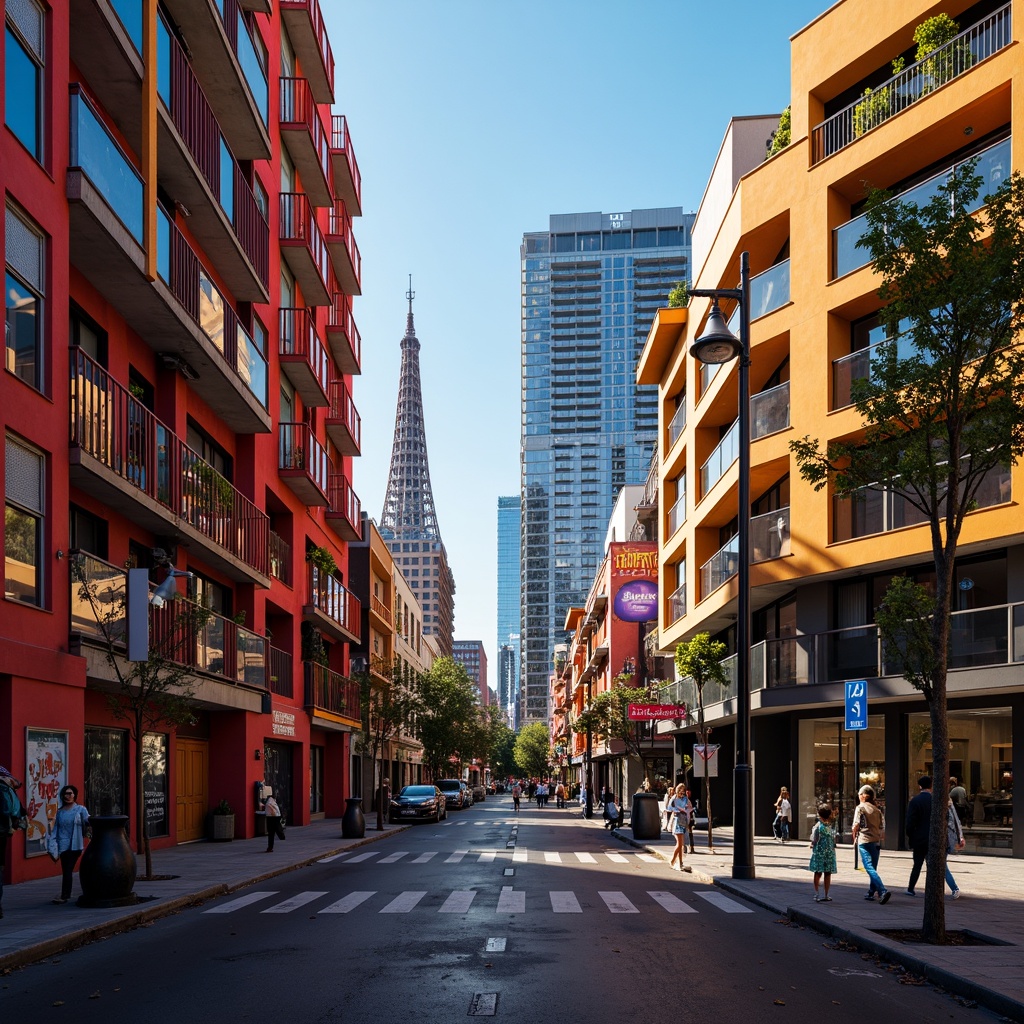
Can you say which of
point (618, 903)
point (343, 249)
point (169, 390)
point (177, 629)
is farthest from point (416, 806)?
point (618, 903)

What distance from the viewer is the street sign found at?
19359 millimetres

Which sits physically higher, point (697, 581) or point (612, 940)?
point (697, 581)

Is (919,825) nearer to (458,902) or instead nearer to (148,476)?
(458,902)

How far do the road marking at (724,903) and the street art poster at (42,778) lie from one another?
998 centimetres

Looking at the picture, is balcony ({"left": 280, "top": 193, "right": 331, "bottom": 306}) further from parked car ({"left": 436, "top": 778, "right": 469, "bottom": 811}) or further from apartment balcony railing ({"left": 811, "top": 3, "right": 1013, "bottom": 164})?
parked car ({"left": 436, "top": 778, "right": 469, "bottom": 811})

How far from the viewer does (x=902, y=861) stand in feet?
75.7

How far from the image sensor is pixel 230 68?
88.0ft

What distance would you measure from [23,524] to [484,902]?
28.7 ft

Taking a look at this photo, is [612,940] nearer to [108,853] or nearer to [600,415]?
[108,853]

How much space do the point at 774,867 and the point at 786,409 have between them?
12.7m

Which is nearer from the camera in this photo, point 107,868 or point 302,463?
point 107,868

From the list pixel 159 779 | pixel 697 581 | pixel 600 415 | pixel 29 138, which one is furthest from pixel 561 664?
pixel 29 138

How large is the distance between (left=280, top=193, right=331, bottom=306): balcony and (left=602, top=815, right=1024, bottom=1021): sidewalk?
21.5 metres

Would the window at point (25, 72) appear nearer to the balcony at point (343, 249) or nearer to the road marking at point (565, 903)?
the road marking at point (565, 903)
